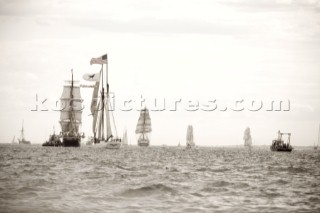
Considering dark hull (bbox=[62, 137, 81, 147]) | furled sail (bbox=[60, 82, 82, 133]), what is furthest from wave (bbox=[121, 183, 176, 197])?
furled sail (bbox=[60, 82, 82, 133])

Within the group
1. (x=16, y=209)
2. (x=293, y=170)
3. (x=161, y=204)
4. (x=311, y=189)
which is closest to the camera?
(x=16, y=209)

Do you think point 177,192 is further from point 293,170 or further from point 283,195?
point 293,170

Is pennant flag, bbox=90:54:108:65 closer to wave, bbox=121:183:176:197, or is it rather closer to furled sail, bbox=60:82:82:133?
furled sail, bbox=60:82:82:133

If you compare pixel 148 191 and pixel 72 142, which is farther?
pixel 72 142

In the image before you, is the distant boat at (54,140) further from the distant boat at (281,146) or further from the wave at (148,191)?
the wave at (148,191)

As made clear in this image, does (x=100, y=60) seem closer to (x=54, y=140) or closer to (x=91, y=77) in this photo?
(x=91, y=77)

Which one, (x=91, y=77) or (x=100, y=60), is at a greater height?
(x=100, y=60)

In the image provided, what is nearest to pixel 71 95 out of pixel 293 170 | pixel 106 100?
pixel 106 100

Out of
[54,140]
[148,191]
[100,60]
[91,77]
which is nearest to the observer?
[148,191]

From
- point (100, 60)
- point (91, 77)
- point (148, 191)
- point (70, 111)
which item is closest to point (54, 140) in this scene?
point (70, 111)

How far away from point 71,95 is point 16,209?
146 meters

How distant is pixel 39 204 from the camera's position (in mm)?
25297

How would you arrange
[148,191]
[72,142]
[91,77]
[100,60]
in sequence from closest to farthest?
1. [148,191]
2. [100,60]
3. [72,142]
4. [91,77]

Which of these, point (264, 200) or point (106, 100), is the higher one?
point (106, 100)
